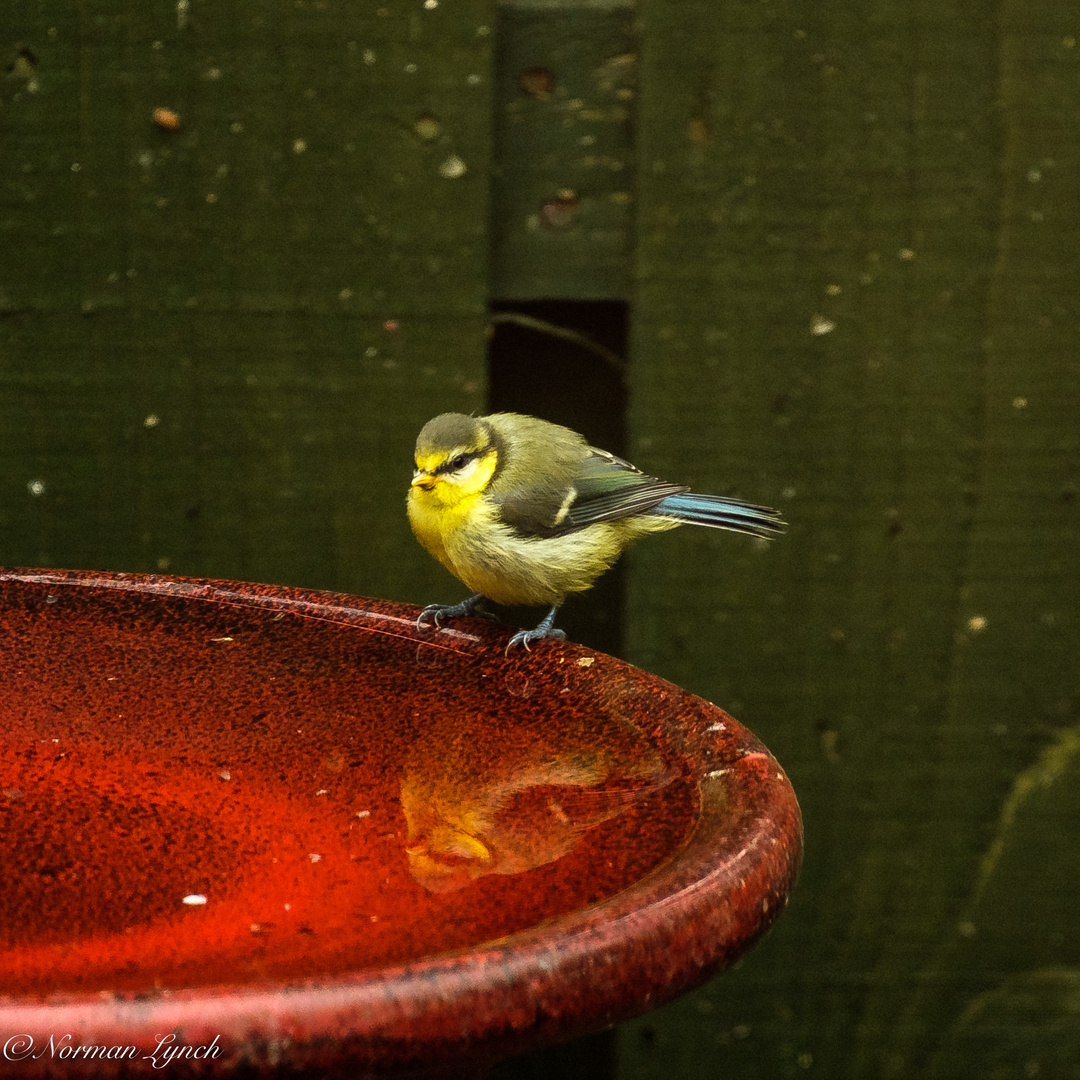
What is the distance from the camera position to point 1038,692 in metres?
2.38

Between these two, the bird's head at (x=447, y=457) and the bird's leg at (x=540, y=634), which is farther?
the bird's head at (x=447, y=457)

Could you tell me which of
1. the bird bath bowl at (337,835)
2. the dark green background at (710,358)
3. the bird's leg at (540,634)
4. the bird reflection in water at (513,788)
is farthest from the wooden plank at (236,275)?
the bird reflection in water at (513,788)

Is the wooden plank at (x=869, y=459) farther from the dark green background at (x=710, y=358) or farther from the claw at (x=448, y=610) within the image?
the claw at (x=448, y=610)

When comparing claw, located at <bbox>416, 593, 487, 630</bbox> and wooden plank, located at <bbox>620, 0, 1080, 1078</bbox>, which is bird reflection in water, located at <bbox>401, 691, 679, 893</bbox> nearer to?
claw, located at <bbox>416, 593, 487, 630</bbox>

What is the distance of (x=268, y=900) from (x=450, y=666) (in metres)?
0.52

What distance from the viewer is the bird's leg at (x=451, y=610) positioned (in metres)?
1.59

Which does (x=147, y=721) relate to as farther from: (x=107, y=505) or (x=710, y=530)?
(x=710, y=530)

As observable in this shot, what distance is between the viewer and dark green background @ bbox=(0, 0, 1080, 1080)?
2180 millimetres

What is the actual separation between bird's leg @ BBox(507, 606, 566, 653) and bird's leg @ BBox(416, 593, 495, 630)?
3.6 inches

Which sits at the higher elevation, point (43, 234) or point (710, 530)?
point (43, 234)

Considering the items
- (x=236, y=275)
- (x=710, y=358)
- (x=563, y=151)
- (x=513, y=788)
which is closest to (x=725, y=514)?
(x=710, y=358)

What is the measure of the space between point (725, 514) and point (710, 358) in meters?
0.25

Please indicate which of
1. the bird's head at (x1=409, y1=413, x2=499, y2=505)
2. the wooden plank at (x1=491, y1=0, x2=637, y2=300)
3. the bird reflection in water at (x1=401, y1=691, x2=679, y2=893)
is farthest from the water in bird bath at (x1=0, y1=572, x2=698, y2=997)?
the wooden plank at (x1=491, y1=0, x2=637, y2=300)

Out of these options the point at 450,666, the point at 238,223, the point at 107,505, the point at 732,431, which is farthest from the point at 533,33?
the point at 450,666
